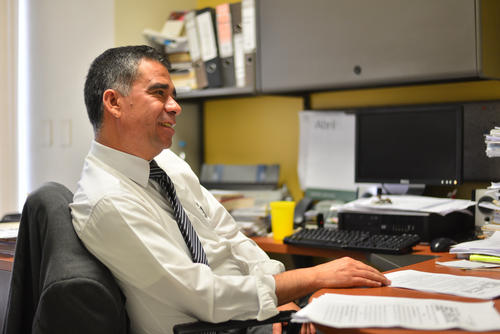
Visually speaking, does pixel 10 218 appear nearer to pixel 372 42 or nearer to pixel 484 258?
pixel 372 42

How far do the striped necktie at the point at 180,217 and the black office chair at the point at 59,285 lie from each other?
24 centimetres

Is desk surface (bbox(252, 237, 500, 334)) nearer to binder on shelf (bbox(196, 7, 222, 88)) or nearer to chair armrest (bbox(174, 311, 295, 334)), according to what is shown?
chair armrest (bbox(174, 311, 295, 334))

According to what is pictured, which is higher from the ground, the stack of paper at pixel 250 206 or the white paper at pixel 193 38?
the white paper at pixel 193 38

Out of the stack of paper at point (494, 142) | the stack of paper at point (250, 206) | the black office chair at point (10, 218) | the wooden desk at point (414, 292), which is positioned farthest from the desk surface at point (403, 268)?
the black office chair at point (10, 218)

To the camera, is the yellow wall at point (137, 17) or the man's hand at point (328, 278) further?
the yellow wall at point (137, 17)

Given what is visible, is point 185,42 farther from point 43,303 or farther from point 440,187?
point 43,303

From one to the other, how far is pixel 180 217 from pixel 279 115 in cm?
140

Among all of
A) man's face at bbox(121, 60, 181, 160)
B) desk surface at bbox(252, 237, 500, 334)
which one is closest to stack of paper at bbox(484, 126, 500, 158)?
desk surface at bbox(252, 237, 500, 334)

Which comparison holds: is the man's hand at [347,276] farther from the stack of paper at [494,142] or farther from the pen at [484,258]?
the stack of paper at [494,142]

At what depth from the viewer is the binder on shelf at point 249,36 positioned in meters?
2.49

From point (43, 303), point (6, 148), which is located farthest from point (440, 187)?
point (6, 148)

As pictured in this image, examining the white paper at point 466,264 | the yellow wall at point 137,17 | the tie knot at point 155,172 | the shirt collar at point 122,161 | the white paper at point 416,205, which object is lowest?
the white paper at point 466,264

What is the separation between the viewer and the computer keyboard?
180 cm

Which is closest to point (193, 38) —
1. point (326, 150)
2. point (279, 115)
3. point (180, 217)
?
point (279, 115)
